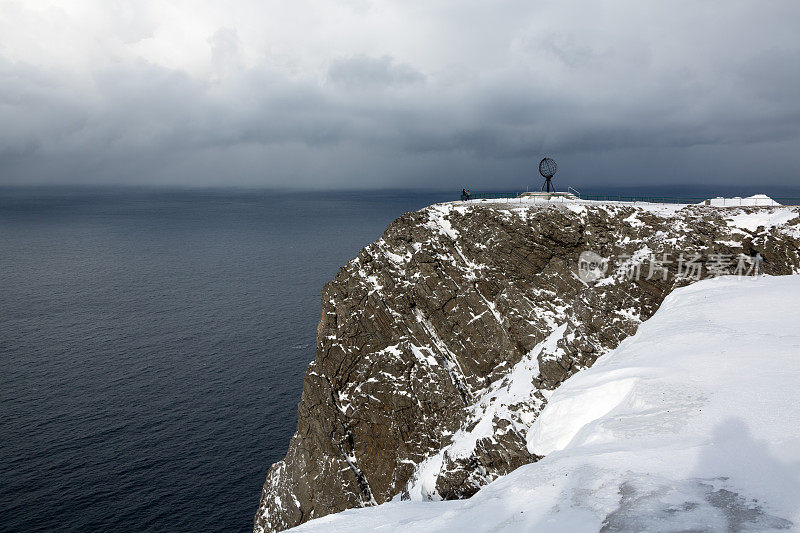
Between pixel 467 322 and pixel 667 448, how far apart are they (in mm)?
28203

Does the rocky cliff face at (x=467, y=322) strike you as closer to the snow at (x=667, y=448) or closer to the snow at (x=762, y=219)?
the snow at (x=762, y=219)

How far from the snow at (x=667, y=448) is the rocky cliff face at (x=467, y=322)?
43.9 feet

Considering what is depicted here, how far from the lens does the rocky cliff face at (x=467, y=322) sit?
40.6 meters

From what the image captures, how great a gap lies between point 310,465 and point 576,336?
1088 inches

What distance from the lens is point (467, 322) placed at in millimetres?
45156

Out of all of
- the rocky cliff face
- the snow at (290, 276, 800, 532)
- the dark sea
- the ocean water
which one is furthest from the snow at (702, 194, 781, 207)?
the ocean water

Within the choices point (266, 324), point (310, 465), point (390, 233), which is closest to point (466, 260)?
point (390, 233)

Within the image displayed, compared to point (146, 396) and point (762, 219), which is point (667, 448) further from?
point (146, 396)

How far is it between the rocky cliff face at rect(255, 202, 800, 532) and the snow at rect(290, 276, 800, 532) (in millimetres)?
13377

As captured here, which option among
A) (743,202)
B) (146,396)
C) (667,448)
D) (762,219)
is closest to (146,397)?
(146,396)

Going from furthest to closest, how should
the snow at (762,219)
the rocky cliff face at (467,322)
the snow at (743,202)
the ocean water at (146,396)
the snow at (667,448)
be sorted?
the snow at (743,202)
the ocean water at (146,396)
the snow at (762,219)
the rocky cliff face at (467,322)
the snow at (667,448)

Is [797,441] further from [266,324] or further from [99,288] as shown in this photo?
[99,288]

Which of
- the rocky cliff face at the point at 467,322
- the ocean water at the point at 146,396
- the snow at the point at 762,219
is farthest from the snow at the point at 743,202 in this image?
the ocean water at the point at 146,396

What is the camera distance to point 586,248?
47000mm
